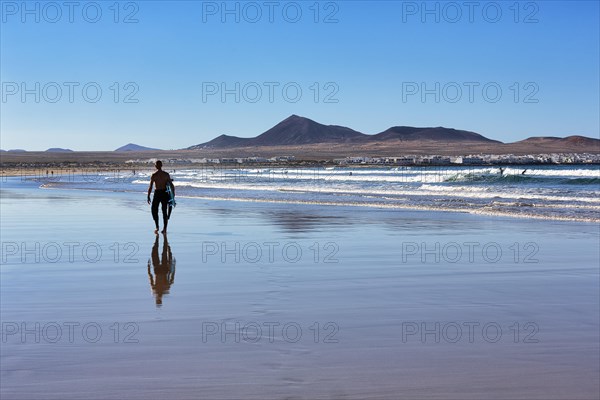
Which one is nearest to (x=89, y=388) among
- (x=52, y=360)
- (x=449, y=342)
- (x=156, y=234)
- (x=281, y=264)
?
(x=52, y=360)

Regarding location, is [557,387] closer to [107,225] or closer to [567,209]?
[107,225]

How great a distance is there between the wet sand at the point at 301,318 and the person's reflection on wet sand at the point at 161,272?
0.11ft

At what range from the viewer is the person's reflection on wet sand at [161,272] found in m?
7.48

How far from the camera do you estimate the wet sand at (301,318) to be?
4.41m

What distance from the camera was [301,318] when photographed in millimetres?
6133

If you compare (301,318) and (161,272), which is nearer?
(301,318)

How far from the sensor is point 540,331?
5.70 metres

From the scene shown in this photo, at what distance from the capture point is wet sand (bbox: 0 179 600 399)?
14.5ft

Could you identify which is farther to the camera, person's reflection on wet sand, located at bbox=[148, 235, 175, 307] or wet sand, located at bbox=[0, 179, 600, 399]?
person's reflection on wet sand, located at bbox=[148, 235, 175, 307]

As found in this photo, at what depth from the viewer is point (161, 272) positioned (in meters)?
8.89

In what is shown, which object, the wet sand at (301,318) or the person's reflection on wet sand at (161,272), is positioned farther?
the person's reflection on wet sand at (161,272)

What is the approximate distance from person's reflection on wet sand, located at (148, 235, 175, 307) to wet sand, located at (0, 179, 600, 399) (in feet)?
0.11

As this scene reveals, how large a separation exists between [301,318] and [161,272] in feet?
10.8

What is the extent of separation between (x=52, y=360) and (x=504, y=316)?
12.7 feet
